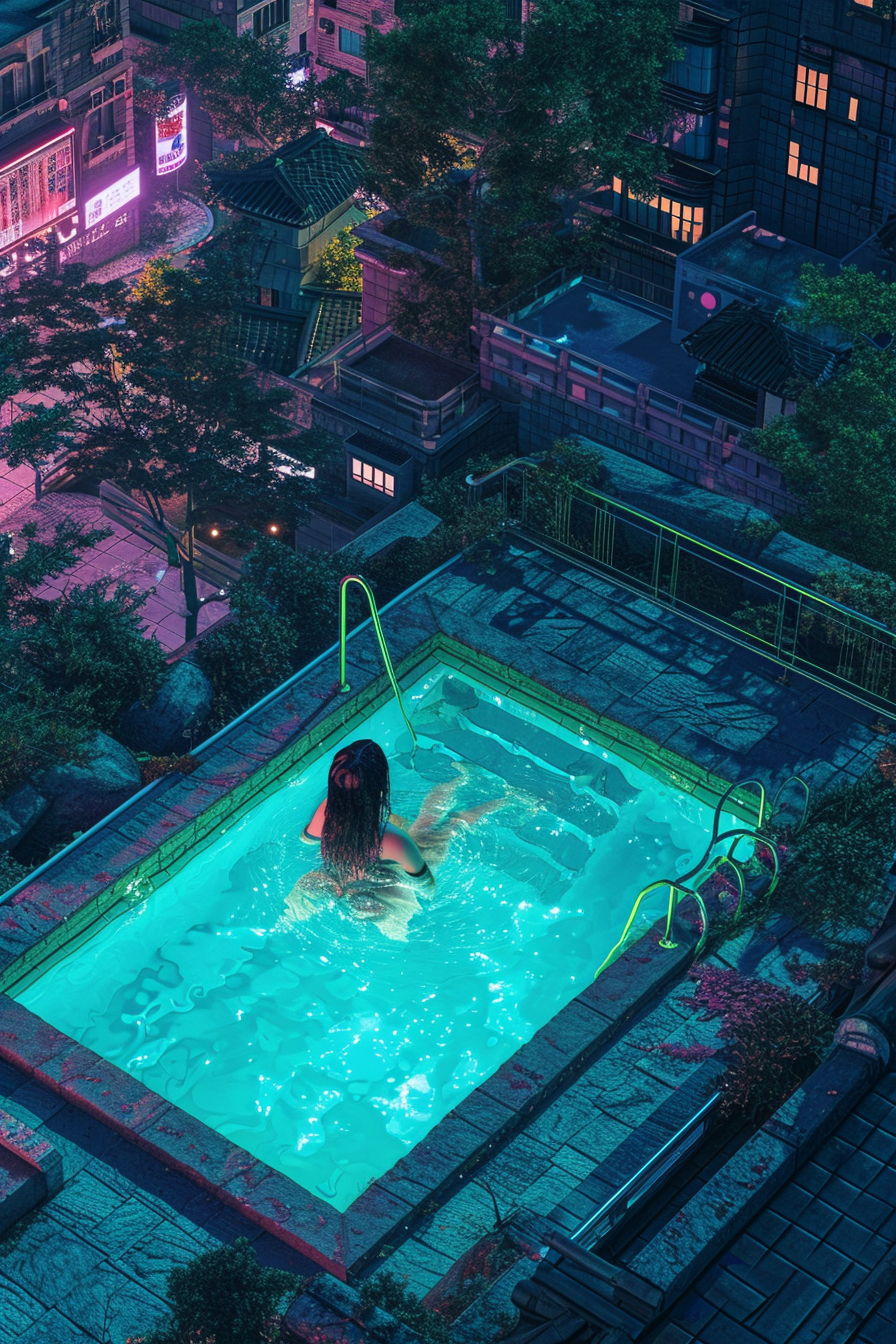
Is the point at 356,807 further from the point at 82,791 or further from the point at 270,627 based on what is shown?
the point at 270,627

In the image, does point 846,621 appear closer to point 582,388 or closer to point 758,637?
point 758,637

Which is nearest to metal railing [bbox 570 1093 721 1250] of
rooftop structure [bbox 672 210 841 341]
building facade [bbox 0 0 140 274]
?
rooftop structure [bbox 672 210 841 341]

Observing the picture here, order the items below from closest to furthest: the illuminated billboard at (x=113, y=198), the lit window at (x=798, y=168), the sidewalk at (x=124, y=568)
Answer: the lit window at (x=798, y=168) < the sidewalk at (x=124, y=568) < the illuminated billboard at (x=113, y=198)

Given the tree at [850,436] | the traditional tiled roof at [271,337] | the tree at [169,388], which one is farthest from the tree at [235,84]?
the tree at [850,436]

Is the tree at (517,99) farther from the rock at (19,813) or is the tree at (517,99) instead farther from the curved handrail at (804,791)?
the rock at (19,813)

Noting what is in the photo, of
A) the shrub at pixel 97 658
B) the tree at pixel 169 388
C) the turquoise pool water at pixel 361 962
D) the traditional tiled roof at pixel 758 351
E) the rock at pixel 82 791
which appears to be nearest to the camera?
the turquoise pool water at pixel 361 962

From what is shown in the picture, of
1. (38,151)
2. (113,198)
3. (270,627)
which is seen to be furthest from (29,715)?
(113,198)

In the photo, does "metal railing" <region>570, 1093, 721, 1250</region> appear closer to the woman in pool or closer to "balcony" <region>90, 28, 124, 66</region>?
the woman in pool
